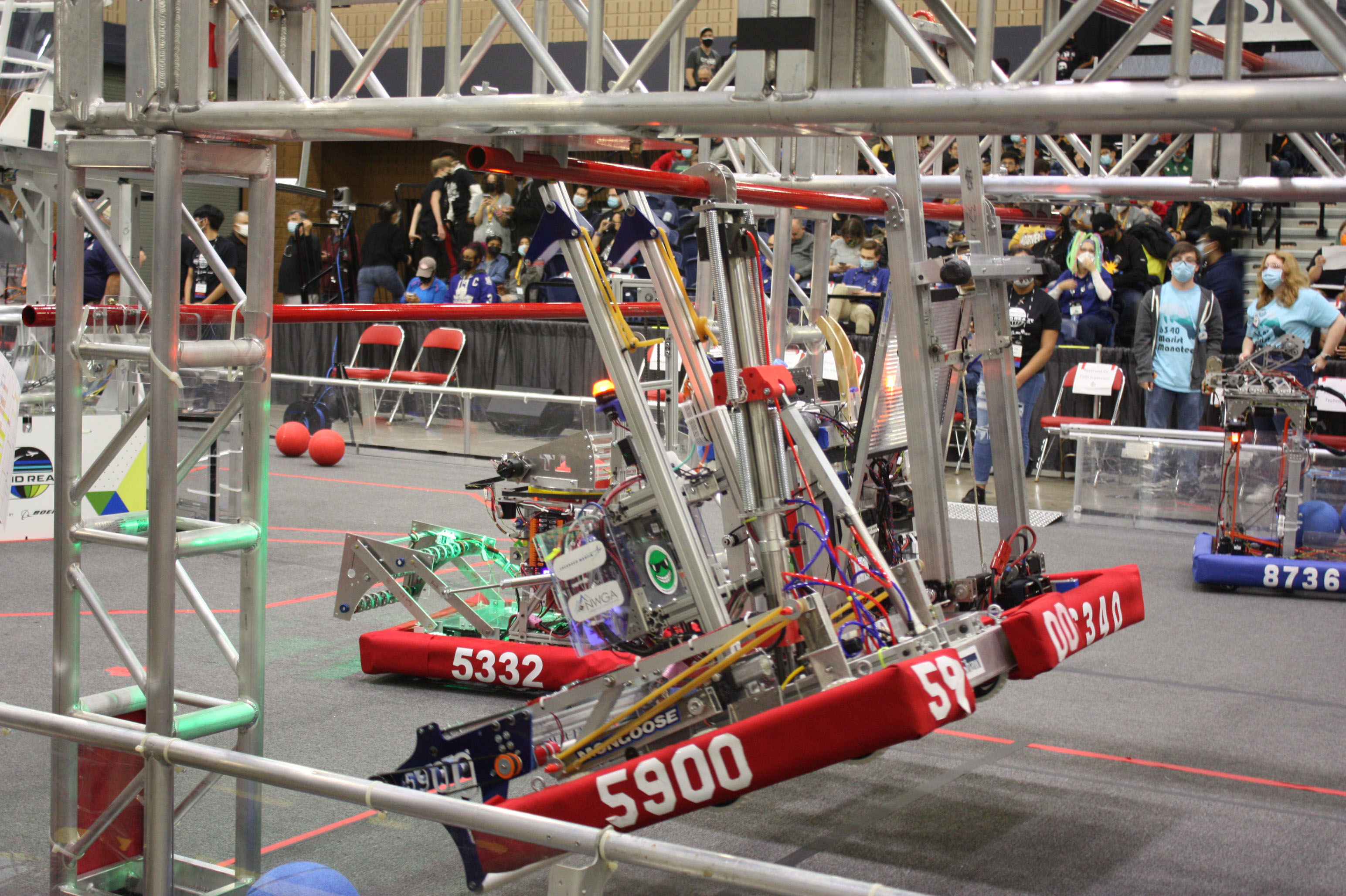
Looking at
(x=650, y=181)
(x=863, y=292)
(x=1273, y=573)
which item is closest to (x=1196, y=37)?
(x=650, y=181)

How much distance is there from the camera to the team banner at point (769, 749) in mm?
3264

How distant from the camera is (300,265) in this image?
17.0m

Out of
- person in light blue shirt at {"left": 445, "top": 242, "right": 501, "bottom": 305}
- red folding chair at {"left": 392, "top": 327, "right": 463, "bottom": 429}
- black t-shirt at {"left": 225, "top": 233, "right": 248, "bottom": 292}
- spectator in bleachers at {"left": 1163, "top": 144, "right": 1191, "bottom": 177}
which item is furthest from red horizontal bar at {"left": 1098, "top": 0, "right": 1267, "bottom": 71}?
black t-shirt at {"left": 225, "top": 233, "right": 248, "bottom": 292}

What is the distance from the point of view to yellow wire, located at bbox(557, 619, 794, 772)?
3820 millimetres

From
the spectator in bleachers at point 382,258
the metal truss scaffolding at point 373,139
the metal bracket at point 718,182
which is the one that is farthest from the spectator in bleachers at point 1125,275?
the metal bracket at point 718,182

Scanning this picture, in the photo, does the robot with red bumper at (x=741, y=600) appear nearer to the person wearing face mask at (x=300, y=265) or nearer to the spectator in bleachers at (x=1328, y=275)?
the spectator in bleachers at (x=1328, y=275)

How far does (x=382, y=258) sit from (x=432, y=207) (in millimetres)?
891

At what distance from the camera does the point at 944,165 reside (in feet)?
50.0

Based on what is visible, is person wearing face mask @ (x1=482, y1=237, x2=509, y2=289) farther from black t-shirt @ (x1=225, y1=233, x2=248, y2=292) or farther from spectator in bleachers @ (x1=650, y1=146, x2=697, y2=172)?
black t-shirt @ (x1=225, y1=233, x2=248, y2=292)

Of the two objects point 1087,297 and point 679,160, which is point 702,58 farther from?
point 1087,297

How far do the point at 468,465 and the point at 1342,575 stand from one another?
7.46m

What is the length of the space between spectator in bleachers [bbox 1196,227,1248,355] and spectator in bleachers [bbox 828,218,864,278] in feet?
10.6

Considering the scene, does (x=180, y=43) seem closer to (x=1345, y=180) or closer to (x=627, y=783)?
(x=627, y=783)

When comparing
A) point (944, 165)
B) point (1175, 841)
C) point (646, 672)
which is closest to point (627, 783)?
point (646, 672)
